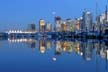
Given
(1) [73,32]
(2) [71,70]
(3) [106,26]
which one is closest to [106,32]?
(3) [106,26]

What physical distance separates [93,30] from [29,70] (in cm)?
14124

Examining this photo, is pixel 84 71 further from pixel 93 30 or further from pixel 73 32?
pixel 73 32

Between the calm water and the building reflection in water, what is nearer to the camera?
the calm water

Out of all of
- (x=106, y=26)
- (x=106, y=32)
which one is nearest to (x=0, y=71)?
(x=106, y=32)

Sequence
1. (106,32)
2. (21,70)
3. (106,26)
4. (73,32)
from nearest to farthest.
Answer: (21,70)
(106,32)
(106,26)
(73,32)

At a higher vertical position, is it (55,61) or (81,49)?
(55,61)

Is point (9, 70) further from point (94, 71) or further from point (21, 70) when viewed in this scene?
point (94, 71)

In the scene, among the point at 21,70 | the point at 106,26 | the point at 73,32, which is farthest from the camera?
the point at 73,32

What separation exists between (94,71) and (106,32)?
103m

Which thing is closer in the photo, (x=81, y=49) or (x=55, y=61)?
(x=55, y=61)

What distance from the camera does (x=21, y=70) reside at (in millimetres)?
18516

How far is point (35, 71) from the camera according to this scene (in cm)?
1794

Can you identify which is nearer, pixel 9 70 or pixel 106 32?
pixel 9 70

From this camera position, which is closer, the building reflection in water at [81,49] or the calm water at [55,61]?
the calm water at [55,61]
